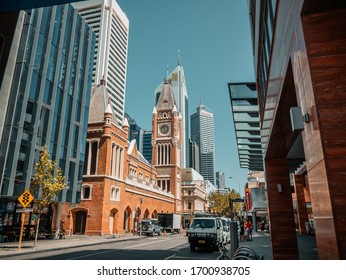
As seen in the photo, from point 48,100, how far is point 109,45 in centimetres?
10533

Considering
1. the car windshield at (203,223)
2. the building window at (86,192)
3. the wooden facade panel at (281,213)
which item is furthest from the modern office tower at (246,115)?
the building window at (86,192)

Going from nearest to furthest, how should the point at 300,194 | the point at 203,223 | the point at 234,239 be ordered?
the point at 234,239 < the point at 203,223 < the point at 300,194

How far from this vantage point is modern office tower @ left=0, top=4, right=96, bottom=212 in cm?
2230

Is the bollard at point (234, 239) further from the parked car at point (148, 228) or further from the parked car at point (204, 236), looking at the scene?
the parked car at point (148, 228)

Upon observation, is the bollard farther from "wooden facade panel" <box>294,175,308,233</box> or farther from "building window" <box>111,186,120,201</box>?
"building window" <box>111,186,120,201</box>

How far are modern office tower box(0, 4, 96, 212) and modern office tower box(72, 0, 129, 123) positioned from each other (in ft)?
279

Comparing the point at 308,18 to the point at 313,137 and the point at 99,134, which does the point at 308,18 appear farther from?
the point at 99,134

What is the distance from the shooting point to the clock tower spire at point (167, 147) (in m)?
72.2

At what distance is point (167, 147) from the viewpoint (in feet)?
244

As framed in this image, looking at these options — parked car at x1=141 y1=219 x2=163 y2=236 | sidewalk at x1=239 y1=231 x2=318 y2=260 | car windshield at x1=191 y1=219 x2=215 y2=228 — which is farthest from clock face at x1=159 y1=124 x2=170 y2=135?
car windshield at x1=191 y1=219 x2=215 y2=228

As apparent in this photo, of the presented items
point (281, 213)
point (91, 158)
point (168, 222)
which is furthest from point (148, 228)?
point (281, 213)

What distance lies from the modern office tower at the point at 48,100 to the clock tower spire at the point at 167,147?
4142cm

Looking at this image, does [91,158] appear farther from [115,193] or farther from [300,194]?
[300,194]

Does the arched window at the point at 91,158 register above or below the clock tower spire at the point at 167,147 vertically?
below
